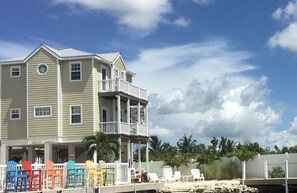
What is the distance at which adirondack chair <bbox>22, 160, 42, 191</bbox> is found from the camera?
20484 millimetres

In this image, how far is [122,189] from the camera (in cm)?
2559

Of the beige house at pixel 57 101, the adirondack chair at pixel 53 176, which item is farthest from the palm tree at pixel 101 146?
the adirondack chair at pixel 53 176

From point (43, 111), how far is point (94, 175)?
15316 millimetres

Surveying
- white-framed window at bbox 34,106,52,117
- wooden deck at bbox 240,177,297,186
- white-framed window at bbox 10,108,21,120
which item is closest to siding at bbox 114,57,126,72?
white-framed window at bbox 34,106,52,117

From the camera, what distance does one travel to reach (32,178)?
20672mm

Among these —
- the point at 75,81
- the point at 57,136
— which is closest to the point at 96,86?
the point at 75,81

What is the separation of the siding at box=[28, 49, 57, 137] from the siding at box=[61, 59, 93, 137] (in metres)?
0.71

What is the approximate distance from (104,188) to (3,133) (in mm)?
18569

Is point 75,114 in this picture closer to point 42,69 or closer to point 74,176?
point 42,69

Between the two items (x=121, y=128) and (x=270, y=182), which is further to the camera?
(x=121, y=128)

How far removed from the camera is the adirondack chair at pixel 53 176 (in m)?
21.7

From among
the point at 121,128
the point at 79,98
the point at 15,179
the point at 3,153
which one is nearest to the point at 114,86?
the point at 79,98

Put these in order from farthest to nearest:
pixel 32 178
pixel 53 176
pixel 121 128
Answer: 1. pixel 121 128
2. pixel 53 176
3. pixel 32 178

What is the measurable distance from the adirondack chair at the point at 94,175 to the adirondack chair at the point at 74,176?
1.53ft
